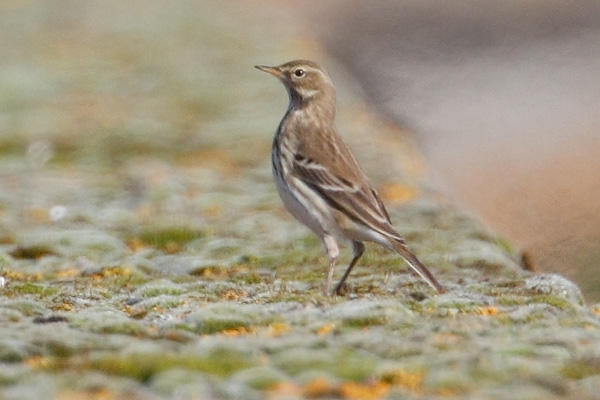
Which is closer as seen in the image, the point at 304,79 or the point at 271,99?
the point at 304,79

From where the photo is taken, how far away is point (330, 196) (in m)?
7.80

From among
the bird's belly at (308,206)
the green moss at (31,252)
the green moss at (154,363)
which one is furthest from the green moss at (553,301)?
the green moss at (31,252)

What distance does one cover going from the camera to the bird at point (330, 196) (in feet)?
25.1

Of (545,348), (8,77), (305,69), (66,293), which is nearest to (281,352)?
(545,348)

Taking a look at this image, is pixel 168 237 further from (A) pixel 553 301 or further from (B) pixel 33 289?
(A) pixel 553 301

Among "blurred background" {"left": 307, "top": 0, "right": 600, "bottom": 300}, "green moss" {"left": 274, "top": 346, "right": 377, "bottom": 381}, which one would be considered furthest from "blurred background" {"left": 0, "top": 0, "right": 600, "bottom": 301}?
"green moss" {"left": 274, "top": 346, "right": 377, "bottom": 381}

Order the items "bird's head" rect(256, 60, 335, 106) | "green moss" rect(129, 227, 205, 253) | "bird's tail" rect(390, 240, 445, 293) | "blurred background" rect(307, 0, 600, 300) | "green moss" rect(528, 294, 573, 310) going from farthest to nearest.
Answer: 1. "blurred background" rect(307, 0, 600, 300)
2. "green moss" rect(129, 227, 205, 253)
3. "bird's head" rect(256, 60, 335, 106)
4. "bird's tail" rect(390, 240, 445, 293)
5. "green moss" rect(528, 294, 573, 310)

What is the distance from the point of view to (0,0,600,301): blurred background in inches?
441

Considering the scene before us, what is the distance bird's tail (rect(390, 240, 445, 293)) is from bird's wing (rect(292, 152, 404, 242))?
0.17 feet

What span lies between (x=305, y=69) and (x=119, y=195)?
3478 millimetres

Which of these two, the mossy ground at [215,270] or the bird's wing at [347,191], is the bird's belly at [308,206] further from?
the mossy ground at [215,270]

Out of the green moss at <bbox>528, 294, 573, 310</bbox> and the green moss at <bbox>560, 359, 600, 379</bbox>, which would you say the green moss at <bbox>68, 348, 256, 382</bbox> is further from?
the green moss at <bbox>528, 294, 573, 310</bbox>

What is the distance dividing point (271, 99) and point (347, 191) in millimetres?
8621

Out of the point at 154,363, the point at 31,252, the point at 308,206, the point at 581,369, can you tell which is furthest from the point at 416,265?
the point at 31,252
